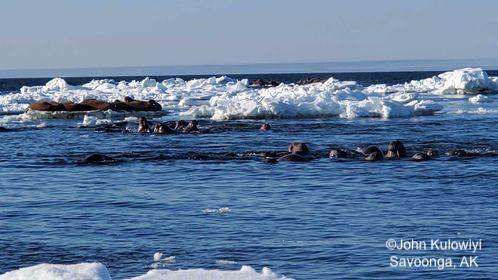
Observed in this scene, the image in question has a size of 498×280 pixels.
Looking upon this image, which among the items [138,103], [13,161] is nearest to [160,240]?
[13,161]

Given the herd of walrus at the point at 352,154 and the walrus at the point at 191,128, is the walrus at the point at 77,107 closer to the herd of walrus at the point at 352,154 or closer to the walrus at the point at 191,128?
the walrus at the point at 191,128

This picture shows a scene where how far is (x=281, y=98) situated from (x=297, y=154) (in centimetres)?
1659

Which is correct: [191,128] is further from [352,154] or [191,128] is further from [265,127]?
[352,154]

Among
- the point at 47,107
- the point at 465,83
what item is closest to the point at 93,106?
the point at 47,107

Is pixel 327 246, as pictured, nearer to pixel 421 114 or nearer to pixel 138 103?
pixel 421 114

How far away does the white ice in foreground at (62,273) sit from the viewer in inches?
303

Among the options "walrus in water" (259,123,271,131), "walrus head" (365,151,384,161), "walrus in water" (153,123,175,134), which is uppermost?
"walrus head" (365,151,384,161)

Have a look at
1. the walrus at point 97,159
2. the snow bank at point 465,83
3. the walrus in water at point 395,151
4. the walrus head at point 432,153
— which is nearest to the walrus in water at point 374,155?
the walrus in water at point 395,151

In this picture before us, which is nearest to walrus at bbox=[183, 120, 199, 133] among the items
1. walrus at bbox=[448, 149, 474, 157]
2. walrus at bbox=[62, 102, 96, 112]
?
walrus at bbox=[448, 149, 474, 157]

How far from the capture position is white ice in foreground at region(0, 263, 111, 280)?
25.3ft

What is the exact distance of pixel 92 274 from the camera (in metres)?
7.83

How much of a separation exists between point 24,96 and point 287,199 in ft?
132

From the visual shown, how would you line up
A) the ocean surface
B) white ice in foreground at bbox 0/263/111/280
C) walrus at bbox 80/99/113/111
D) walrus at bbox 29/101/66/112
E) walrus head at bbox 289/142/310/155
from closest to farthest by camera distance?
white ice in foreground at bbox 0/263/111/280
the ocean surface
walrus head at bbox 289/142/310/155
walrus at bbox 29/101/66/112
walrus at bbox 80/99/113/111

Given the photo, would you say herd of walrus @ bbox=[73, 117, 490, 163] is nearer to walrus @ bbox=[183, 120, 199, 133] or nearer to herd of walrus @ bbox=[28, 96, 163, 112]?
walrus @ bbox=[183, 120, 199, 133]
